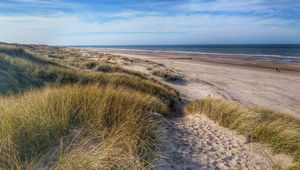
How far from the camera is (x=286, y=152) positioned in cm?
375

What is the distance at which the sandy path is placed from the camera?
3.25 m

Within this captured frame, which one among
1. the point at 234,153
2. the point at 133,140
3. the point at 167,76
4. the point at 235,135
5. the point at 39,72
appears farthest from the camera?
the point at 167,76

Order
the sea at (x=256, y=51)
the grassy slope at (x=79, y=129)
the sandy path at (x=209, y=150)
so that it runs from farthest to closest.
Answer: the sea at (x=256, y=51) → the sandy path at (x=209, y=150) → the grassy slope at (x=79, y=129)

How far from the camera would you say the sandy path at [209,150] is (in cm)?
325

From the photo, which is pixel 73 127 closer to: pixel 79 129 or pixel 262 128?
pixel 79 129

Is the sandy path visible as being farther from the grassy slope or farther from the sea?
the sea

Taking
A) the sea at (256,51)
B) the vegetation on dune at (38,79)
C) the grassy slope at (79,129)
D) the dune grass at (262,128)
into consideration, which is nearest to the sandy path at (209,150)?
the dune grass at (262,128)

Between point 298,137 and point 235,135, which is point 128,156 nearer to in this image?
point 235,135

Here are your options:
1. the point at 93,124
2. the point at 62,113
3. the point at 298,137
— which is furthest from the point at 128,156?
the point at 298,137

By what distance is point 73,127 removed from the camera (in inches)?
127

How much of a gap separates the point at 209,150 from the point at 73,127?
2813mm

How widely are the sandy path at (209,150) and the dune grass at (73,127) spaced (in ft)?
1.65

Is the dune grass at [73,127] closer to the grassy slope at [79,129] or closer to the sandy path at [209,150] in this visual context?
the grassy slope at [79,129]

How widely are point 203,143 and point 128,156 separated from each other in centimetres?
209
